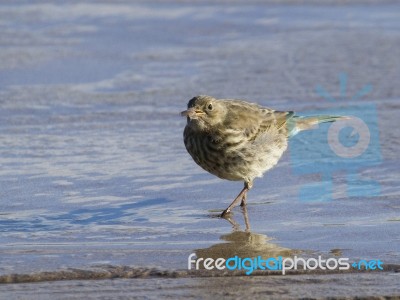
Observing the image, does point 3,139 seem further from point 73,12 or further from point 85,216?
point 73,12

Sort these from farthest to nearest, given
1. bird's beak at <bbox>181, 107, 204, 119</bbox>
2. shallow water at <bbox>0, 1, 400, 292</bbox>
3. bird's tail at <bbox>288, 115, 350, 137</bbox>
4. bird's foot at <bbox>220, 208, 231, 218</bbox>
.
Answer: bird's tail at <bbox>288, 115, 350, 137</bbox> < bird's beak at <bbox>181, 107, 204, 119</bbox> < bird's foot at <bbox>220, 208, 231, 218</bbox> < shallow water at <bbox>0, 1, 400, 292</bbox>

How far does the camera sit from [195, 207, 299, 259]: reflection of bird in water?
20.6ft

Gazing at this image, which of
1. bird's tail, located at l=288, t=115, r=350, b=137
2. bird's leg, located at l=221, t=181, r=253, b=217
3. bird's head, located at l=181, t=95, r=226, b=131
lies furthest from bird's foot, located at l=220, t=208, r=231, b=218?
bird's tail, located at l=288, t=115, r=350, b=137

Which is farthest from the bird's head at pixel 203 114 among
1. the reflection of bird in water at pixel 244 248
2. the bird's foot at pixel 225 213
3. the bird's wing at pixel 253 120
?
the reflection of bird in water at pixel 244 248

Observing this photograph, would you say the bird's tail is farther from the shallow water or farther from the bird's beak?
the bird's beak

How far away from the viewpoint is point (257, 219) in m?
7.21

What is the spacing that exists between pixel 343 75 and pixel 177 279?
649 centimetres

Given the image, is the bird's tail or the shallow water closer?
the shallow water

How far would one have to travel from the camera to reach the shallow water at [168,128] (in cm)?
663

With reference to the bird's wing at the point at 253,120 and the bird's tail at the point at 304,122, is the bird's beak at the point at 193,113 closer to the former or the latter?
the bird's wing at the point at 253,120

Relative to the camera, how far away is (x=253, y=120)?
8219 millimetres

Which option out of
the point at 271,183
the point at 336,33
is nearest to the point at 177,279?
the point at 271,183

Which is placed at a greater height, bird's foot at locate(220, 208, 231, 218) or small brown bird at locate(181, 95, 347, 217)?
small brown bird at locate(181, 95, 347, 217)

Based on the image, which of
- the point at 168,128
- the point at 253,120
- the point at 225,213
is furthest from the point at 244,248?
the point at 168,128
